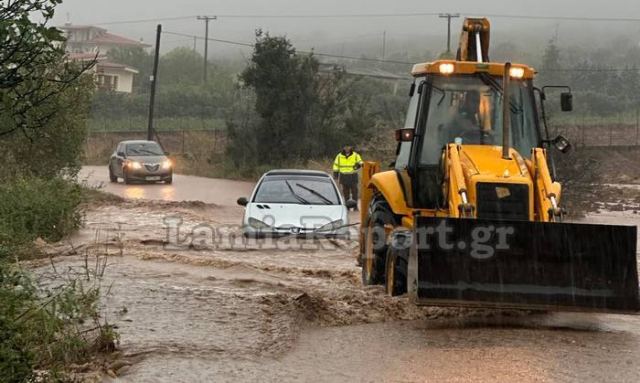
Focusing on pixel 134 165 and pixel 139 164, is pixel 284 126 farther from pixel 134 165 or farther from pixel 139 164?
pixel 134 165

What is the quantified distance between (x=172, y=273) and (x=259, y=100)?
2860 cm

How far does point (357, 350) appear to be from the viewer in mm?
9430

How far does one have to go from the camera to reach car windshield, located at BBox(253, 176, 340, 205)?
1809cm

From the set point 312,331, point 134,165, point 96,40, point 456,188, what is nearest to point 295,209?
point 456,188

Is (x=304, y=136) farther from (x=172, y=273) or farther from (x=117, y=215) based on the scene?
(x=172, y=273)

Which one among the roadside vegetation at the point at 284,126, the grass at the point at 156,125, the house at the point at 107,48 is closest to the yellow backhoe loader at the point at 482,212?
the roadside vegetation at the point at 284,126

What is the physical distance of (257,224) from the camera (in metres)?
17.3

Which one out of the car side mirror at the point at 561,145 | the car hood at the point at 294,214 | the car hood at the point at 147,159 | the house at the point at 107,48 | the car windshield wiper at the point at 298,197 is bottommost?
the car hood at the point at 294,214

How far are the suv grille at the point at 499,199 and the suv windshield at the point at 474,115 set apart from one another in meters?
1.02

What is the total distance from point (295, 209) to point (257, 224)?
2.31ft

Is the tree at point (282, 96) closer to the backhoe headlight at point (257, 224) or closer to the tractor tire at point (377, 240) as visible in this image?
the backhoe headlight at point (257, 224)

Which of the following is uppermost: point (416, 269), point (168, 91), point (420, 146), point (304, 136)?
point (168, 91)

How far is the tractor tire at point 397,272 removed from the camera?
10.8 m

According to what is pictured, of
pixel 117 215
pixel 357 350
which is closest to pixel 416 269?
pixel 357 350
